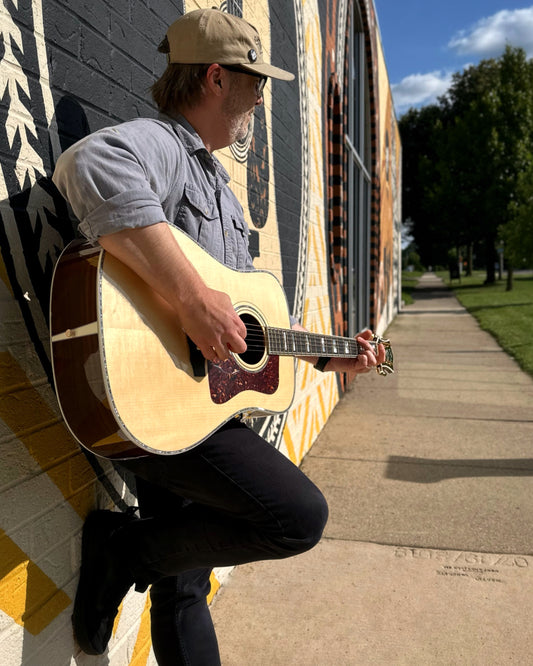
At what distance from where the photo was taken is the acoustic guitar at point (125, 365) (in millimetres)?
1342

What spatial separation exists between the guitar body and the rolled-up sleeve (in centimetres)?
8

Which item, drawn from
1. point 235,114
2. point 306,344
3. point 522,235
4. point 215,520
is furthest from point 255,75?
point 522,235

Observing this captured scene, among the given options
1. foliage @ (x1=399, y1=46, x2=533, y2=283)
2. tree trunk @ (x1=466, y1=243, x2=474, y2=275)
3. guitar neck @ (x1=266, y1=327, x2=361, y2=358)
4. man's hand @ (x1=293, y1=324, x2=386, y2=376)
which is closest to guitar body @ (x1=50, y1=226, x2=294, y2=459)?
guitar neck @ (x1=266, y1=327, x2=361, y2=358)

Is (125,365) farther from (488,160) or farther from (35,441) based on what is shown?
(488,160)

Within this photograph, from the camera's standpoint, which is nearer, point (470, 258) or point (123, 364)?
point (123, 364)

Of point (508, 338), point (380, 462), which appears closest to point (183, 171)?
point (380, 462)

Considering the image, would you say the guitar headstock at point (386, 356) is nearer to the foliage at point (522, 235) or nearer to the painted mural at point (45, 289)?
the painted mural at point (45, 289)

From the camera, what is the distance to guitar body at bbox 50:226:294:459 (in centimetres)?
134

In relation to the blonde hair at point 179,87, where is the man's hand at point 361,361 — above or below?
below

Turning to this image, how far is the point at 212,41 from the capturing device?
1.69 metres

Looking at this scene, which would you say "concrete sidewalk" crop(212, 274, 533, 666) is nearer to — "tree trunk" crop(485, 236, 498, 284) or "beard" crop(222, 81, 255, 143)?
"beard" crop(222, 81, 255, 143)

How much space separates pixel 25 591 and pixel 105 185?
1.01m

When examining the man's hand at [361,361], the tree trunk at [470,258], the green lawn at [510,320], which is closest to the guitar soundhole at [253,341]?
the man's hand at [361,361]

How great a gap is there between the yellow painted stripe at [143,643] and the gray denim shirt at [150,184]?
129 cm
